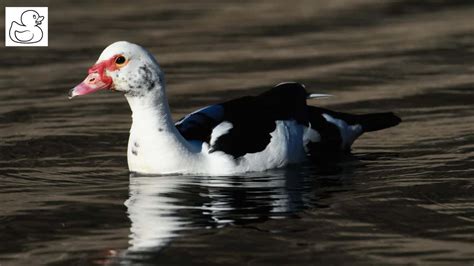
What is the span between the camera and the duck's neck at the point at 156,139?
36.7 feet

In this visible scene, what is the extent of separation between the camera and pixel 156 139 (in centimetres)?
1119

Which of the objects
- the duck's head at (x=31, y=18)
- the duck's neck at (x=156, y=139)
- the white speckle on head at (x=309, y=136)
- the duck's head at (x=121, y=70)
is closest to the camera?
the duck's head at (x=121, y=70)

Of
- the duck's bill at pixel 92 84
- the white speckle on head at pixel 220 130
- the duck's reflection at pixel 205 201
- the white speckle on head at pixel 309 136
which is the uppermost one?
the duck's bill at pixel 92 84

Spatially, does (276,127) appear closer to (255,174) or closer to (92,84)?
(255,174)

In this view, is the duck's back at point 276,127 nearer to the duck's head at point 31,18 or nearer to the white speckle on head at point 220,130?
the white speckle on head at point 220,130

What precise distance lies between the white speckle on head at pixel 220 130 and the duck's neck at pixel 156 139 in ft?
0.75

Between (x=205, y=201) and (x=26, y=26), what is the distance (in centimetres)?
867

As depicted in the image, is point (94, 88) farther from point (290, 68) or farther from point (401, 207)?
point (290, 68)

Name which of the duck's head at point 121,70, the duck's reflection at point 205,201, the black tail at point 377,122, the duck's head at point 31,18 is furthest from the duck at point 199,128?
the duck's head at point 31,18

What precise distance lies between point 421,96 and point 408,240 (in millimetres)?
5593

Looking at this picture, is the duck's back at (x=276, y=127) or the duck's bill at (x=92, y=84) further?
the duck's back at (x=276, y=127)

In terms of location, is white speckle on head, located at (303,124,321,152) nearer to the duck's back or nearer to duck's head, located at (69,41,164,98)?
the duck's back

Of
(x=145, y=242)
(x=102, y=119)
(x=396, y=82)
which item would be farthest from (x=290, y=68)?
(x=145, y=242)

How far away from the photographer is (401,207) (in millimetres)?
10062
